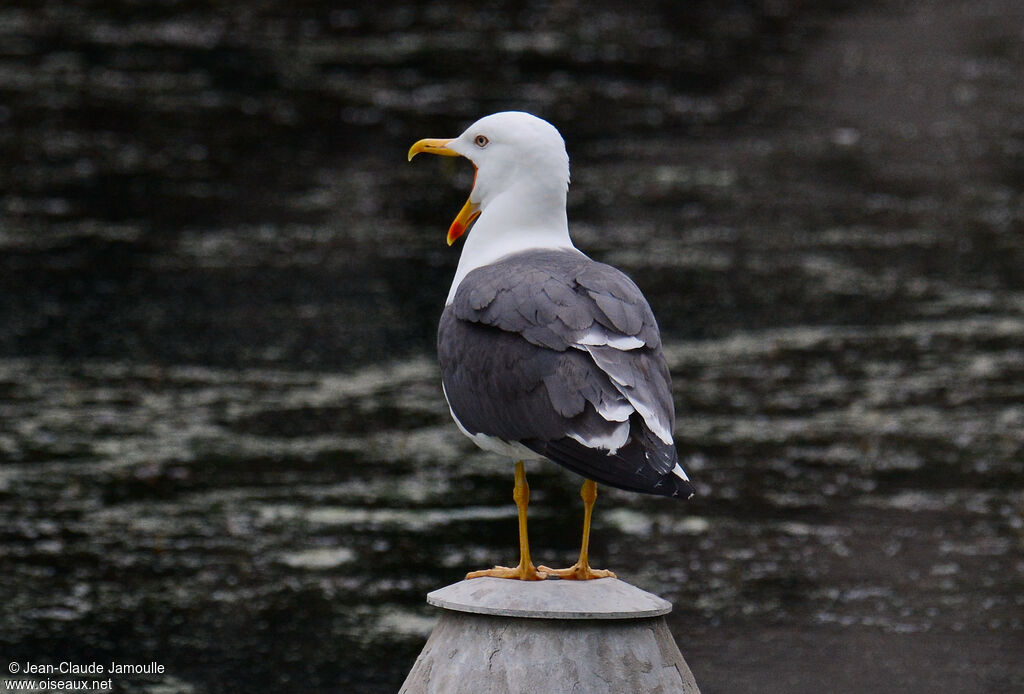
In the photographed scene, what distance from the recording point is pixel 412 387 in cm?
956

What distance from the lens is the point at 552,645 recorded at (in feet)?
12.3

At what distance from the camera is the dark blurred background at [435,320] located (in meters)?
6.71

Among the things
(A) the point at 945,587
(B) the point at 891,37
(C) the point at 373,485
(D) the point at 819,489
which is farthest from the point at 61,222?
(B) the point at 891,37

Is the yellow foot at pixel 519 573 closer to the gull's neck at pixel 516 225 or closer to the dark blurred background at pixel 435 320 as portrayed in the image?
the gull's neck at pixel 516 225

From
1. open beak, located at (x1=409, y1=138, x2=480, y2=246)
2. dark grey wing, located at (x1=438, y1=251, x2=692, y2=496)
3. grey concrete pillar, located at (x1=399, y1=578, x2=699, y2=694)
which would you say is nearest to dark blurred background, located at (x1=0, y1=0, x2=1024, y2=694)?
grey concrete pillar, located at (x1=399, y1=578, x2=699, y2=694)

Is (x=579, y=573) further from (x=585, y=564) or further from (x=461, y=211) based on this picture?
(x=461, y=211)

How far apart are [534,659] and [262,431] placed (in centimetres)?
523

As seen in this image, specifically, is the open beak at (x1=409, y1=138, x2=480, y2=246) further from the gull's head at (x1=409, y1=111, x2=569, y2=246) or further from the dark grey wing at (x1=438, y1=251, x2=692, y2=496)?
the dark grey wing at (x1=438, y1=251, x2=692, y2=496)

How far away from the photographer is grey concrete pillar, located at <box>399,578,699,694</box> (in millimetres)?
3725

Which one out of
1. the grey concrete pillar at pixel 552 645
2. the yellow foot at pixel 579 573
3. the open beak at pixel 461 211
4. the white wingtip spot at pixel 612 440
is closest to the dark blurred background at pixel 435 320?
the yellow foot at pixel 579 573

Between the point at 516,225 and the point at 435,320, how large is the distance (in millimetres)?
6378

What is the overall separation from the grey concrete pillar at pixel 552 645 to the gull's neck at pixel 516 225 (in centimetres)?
85

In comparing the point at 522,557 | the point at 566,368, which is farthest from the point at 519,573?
the point at 566,368

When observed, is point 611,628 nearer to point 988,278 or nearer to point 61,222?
point 988,278
